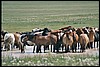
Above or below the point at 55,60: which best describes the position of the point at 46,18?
above

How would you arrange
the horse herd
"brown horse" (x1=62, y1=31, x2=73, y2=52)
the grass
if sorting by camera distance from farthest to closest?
the horse herd → "brown horse" (x1=62, y1=31, x2=73, y2=52) → the grass

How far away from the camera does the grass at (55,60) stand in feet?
40.6

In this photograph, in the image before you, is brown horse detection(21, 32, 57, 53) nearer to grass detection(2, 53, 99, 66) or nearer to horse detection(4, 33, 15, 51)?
horse detection(4, 33, 15, 51)

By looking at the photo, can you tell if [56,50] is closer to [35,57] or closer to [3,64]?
[35,57]

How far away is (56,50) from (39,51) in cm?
79

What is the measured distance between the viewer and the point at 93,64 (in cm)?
1223

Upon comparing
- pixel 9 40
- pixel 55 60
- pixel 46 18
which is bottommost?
pixel 55 60

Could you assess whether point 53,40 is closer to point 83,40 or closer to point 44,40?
point 44,40

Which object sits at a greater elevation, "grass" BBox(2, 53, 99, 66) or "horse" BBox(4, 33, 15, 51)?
"horse" BBox(4, 33, 15, 51)

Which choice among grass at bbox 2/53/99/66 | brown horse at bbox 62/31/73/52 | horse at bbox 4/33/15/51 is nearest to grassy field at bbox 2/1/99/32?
horse at bbox 4/33/15/51

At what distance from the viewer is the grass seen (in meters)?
12.4

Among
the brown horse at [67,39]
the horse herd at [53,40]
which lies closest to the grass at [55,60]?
the brown horse at [67,39]

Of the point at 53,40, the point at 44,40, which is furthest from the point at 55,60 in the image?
the point at 53,40

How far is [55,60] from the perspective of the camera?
13164mm
